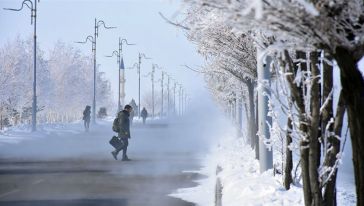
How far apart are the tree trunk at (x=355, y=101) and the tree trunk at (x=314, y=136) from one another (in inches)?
29.9

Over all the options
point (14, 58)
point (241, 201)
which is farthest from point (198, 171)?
point (14, 58)

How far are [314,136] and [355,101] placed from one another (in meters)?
1.04

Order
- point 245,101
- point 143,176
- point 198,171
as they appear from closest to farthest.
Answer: point 143,176, point 198,171, point 245,101

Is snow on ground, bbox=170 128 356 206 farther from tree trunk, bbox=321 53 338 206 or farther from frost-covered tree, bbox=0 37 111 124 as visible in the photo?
frost-covered tree, bbox=0 37 111 124

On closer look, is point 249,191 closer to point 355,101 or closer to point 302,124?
point 302,124

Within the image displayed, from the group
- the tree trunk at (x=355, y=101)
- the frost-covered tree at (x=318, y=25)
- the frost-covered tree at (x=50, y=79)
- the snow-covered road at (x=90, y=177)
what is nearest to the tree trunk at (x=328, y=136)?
the tree trunk at (x=355, y=101)

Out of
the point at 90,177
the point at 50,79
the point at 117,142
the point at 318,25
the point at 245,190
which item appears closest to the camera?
the point at 318,25

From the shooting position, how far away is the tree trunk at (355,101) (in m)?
4.23

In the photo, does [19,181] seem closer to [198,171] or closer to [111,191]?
[111,191]

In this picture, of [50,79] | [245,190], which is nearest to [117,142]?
[245,190]

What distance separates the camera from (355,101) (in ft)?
Answer: 14.2

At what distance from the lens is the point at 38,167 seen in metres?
17.7

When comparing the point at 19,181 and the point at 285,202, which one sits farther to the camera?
the point at 19,181

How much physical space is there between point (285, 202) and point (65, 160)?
503 inches
